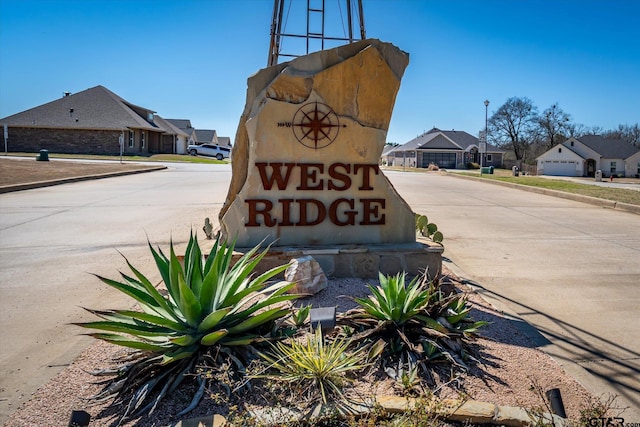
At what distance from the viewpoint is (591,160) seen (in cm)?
5447

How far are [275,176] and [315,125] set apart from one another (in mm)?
780

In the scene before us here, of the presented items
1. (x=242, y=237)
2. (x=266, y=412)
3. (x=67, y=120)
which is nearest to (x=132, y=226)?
(x=242, y=237)

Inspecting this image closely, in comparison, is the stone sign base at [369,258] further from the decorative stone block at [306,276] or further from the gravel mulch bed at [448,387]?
the gravel mulch bed at [448,387]

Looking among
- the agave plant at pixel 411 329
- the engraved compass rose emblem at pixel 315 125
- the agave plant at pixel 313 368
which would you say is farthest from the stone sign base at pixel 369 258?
the agave plant at pixel 313 368

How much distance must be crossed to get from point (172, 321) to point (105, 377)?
2.39ft

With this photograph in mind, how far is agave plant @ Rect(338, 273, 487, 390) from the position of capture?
315cm

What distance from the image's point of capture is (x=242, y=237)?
5.38 meters

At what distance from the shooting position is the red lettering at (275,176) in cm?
534

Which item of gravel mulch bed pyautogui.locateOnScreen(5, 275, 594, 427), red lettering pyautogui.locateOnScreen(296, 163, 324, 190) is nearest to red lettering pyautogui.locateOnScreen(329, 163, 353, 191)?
red lettering pyautogui.locateOnScreen(296, 163, 324, 190)

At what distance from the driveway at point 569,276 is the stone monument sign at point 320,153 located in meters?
1.78

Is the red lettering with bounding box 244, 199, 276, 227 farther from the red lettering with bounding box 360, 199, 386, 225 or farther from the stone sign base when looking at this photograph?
the red lettering with bounding box 360, 199, 386, 225

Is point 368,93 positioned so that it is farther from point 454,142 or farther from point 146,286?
point 454,142

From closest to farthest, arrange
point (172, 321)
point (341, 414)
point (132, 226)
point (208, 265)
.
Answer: point (341, 414) → point (172, 321) → point (208, 265) → point (132, 226)

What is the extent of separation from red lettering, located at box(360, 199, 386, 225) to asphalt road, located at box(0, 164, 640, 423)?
1550 millimetres
